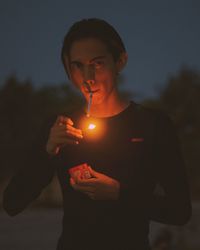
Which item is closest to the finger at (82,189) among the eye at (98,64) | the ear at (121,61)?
the eye at (98,64)

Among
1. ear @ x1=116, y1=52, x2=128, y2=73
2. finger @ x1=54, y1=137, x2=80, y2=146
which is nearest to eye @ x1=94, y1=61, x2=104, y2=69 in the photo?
ear @ x1=116, y1=52, x2=128, y2=73

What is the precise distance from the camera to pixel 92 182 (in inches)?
92.7

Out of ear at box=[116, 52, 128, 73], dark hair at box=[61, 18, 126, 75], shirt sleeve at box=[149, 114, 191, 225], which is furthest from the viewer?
ear at box=[116, 52, 128, 73]

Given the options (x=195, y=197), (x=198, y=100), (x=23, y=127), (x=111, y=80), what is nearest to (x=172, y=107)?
Answer: (x=198, y=100)

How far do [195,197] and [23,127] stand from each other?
16271mm

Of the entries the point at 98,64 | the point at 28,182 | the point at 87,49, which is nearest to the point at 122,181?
the point at 28,182

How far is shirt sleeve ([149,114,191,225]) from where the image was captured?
249 cm

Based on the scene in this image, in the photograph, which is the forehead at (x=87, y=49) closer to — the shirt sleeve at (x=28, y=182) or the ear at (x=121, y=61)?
the ear at (x=121, y=61)

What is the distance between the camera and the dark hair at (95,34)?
2.72m

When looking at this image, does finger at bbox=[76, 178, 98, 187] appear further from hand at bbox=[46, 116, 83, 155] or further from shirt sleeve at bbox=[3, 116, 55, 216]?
shirt sleeve at bbox=[3, 116, 55, 216]

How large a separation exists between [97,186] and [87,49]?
833 millimetres

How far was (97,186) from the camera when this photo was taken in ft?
7.73

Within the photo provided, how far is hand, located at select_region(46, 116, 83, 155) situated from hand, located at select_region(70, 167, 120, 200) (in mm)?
185

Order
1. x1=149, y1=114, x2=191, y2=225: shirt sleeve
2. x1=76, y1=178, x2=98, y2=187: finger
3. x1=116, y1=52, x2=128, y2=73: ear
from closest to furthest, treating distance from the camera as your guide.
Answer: x1=76, y1=178, x2=98, y2=187: finger → x1=149, y1=114, x2=191, y2=225: shirt sleeve → x1=116, y1=52, x2=128, y2=73: ear
